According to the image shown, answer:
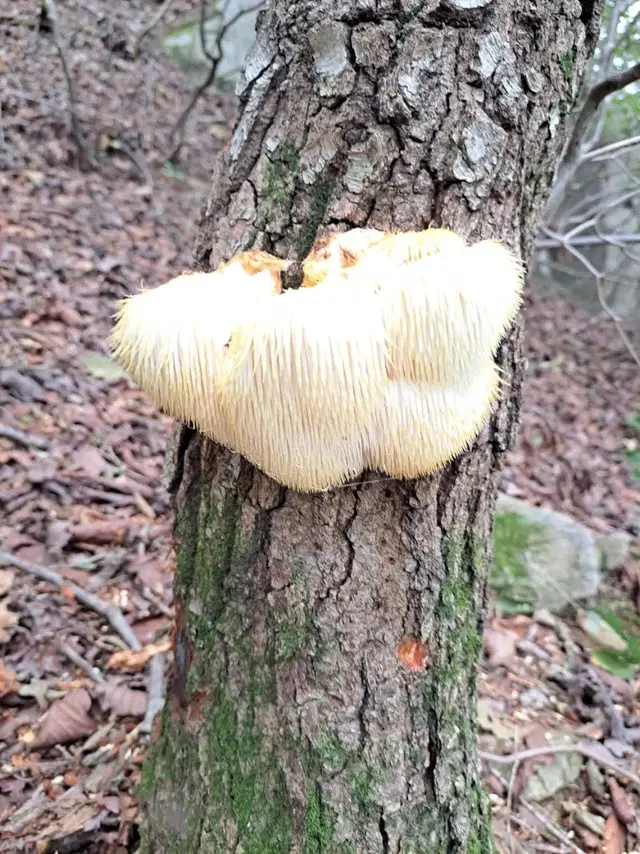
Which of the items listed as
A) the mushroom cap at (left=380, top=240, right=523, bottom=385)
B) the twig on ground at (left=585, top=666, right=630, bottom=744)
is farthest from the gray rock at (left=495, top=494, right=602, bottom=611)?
the mushroom cap at (left=380, top=240, right=523, bottom=385)

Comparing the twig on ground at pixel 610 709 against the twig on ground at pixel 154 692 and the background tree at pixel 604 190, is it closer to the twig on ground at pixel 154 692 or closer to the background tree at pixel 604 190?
the background tree at pixel 604 190

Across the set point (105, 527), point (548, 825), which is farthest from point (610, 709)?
point (105, 527)

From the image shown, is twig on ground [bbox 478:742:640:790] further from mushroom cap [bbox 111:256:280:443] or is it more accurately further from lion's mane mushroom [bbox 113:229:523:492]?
mushroom cap [bbox 111:256:280:443]

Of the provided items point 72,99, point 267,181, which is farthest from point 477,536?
point 72,99

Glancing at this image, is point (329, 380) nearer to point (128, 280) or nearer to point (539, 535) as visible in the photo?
point (539, 535)

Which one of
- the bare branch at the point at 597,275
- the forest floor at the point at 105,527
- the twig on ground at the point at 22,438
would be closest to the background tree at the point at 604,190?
the bare branch at the point at 597,275
